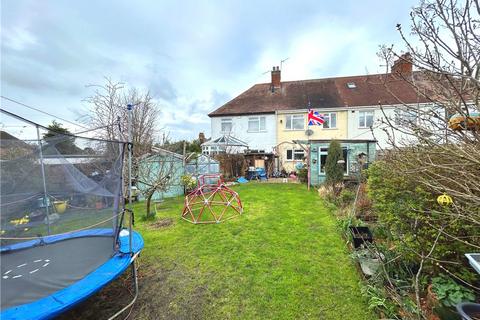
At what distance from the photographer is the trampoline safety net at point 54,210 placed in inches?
97.3

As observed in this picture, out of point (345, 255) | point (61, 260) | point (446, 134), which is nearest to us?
point (446, 134)

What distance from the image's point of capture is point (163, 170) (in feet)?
31.4

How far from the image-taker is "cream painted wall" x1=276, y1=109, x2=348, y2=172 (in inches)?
708

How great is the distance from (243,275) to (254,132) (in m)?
16.2

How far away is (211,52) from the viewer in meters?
10.9

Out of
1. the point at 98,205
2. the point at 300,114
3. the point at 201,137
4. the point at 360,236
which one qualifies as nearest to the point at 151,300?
the point at 98,205

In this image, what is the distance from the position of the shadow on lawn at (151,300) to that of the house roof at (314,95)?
16.8 metres

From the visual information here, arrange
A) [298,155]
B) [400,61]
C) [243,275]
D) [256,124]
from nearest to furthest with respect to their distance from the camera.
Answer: [400,61] → [243,275] → [298,155] → [256,124]

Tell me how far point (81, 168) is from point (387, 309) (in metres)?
4.87

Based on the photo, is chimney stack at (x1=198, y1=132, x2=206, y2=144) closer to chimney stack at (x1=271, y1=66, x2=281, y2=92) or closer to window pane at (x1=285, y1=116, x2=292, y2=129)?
chimney stack at (x1=271, y1=66, x2=281, y2=92)

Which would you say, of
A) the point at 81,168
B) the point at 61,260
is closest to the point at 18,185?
the point at 81,168

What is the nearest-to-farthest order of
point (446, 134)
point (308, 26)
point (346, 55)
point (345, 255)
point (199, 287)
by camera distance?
point (446, 134) → point (199, 287) → point (345, 255) → point (346, 55) → point (308, 26)

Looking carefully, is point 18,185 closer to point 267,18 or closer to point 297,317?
point 297,317

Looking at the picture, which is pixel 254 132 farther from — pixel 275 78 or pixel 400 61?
pixel 400 61
